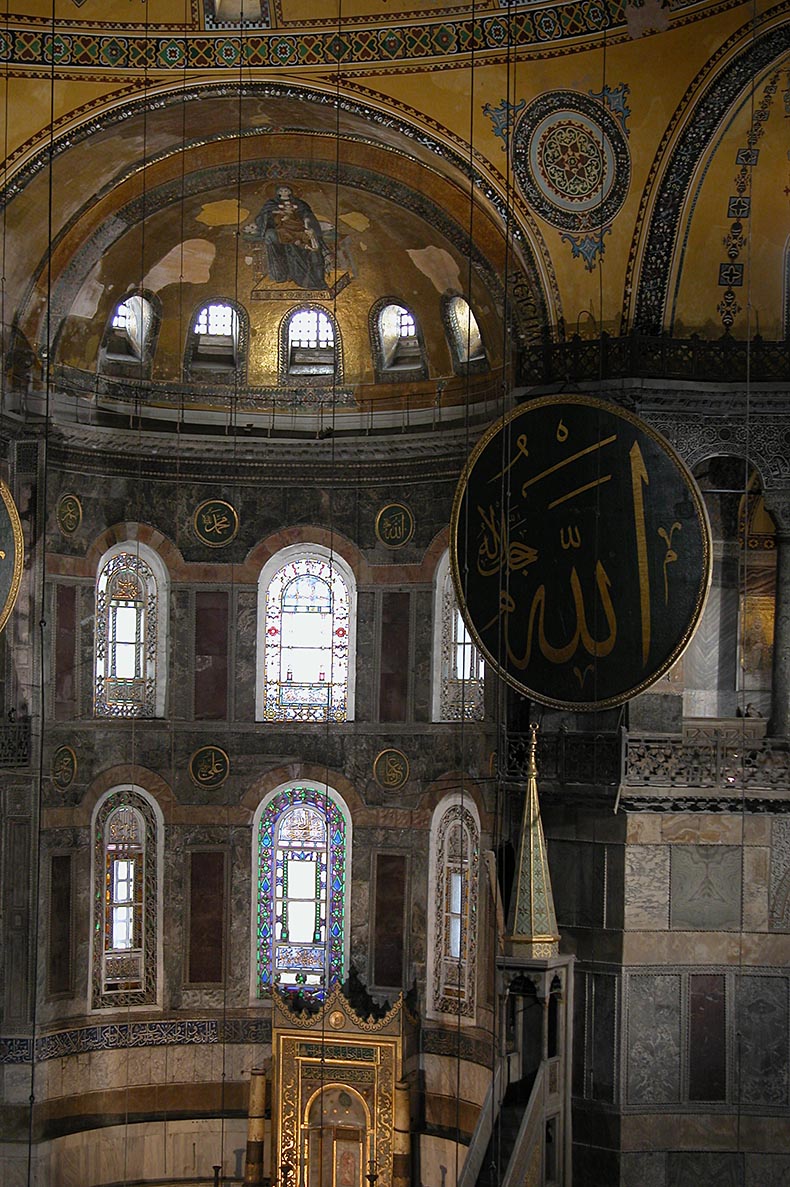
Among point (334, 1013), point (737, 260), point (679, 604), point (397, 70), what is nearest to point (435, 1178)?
point (334, 1013)

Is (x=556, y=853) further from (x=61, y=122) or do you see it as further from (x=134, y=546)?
(x=61, y=122)

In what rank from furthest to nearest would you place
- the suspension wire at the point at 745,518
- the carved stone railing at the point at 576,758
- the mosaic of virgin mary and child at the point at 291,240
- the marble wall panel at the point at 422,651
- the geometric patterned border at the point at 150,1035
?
the marble wall panel at the point at 422,651 → the mosaic of virgin mary and child at the point at 291,240 → the geometric patterned border at the point at 150,1035 → the carved stone railing at the point at 576,758 → the suspension wire at the point at 745,518

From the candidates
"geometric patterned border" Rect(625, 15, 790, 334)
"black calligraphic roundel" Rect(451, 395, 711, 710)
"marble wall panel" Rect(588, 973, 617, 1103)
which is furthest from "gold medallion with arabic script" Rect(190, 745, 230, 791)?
"geometric patterned border" Rect(625, 15, 790, 334)

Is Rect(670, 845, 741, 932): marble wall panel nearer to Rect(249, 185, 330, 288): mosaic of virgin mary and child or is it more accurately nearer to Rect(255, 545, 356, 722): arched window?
Rect(255, 545, 356, 722): arched window

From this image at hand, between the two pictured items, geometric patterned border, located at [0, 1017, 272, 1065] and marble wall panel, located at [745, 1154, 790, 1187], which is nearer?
marble wall panel, located at [745, 1154, 790, 1187]

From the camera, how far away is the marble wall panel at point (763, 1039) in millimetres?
14375

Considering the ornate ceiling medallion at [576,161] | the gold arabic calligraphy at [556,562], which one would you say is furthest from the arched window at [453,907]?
the ornate ceiling medallion at [576,161]

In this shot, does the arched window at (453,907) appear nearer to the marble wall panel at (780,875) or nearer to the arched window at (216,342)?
the marble wall panel at (780,875)

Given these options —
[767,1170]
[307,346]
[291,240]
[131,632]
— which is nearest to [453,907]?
[131,632]

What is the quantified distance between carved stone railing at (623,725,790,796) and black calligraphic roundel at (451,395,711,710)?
2.84ft

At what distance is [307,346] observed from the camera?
719 inches

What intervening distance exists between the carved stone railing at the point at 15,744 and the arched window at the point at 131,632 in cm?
118

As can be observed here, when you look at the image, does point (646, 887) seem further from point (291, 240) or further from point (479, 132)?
point (291, 240)

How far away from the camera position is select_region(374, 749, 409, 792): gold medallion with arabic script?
17.6 m
